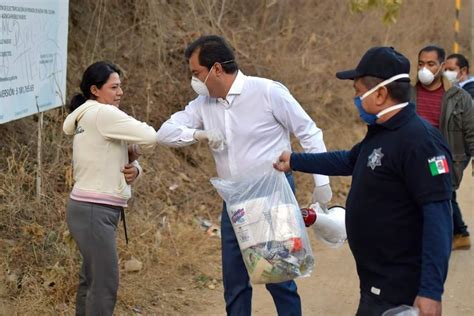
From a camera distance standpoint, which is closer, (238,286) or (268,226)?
(268,226)

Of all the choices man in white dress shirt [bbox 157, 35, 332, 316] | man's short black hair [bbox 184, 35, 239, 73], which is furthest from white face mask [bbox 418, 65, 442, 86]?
man's short black hair [bbox 184, 35, 239, 73]

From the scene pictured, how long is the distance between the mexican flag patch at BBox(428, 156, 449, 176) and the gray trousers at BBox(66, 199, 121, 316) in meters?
1.86

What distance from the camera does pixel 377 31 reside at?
499 inches

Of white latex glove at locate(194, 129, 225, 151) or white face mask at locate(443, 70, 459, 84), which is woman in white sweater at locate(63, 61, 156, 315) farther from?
white face mask at locate(443, 70, 459, 84)

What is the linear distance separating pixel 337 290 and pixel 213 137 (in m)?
2.37

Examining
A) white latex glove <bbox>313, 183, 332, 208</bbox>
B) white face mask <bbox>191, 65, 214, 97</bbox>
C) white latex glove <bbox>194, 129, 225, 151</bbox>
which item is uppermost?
white face mask <bbox>191, 65, 214, 97</bbox>

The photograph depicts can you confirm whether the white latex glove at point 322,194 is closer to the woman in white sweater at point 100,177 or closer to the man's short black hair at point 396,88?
the woman in white sweater at point 100,177

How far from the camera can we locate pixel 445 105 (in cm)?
593

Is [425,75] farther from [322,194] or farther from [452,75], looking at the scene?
[322,194]

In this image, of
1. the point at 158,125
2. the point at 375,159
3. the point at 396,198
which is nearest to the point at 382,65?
the point at 375,159

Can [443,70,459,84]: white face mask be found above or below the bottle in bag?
above

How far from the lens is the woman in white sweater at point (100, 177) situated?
391 centimetres

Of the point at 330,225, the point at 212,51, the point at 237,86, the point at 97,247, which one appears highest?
the point at 212,51

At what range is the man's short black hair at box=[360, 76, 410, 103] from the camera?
9.74ft
